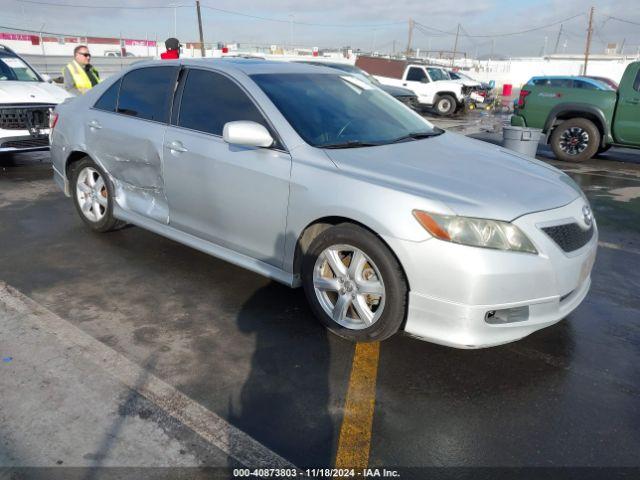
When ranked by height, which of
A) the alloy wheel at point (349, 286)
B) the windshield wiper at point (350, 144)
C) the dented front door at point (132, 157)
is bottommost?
the alloy wheel at point (349, 286)

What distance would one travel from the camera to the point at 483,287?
108 inches

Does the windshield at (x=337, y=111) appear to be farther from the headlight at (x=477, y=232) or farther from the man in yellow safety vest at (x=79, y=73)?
the man in yellow safety vest at (x=79, y=73)

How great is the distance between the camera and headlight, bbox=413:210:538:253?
277 centimetres

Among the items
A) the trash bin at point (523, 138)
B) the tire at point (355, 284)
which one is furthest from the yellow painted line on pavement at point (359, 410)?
the trash bin at point (523, 138)

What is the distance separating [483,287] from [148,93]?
3.26m

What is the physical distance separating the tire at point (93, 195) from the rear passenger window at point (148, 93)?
27.7 inches

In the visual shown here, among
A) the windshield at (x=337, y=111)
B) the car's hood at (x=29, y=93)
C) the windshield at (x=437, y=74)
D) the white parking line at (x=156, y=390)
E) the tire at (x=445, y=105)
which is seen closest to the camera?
the white parking line at (x=156, y=390)

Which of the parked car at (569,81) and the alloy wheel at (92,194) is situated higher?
the parked car at (569,81)

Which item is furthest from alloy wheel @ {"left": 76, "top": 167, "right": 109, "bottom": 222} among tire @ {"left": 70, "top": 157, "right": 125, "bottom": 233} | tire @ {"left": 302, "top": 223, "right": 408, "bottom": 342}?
tire @ {"left": 302, "top": 223, "right": 408, "bottom": 342}

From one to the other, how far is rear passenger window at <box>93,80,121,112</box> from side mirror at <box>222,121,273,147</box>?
6.41 feet

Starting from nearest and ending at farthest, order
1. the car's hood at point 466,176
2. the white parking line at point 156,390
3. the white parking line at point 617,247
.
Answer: the white parking line at point 156,390, the car's hood at point 466,176, the white parking line at point 617,247

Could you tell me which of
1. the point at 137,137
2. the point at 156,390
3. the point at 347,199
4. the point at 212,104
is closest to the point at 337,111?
the point at 212,104

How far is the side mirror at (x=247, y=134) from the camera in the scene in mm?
3359

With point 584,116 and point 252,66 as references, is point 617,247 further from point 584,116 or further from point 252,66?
point 584,116
